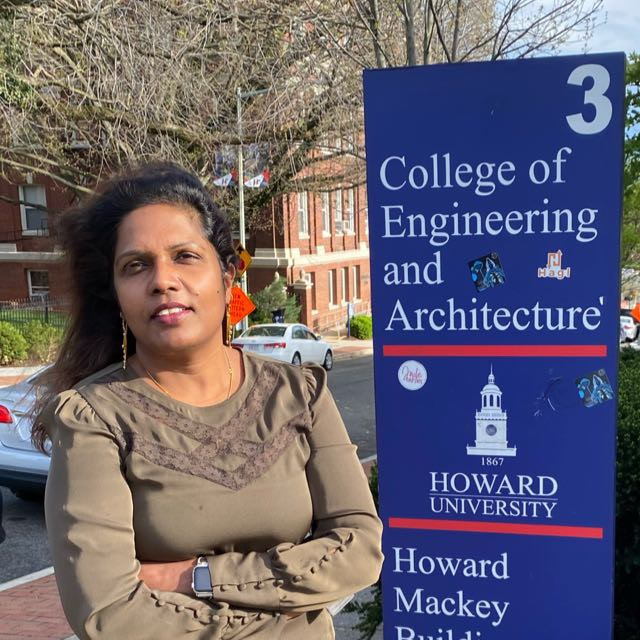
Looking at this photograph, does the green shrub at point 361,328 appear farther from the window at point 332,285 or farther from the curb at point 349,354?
the curb at point 349,354

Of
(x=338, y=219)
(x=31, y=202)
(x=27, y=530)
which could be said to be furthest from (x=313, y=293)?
(x=27, y=530)

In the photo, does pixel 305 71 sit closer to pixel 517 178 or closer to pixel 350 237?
pixel 517 178

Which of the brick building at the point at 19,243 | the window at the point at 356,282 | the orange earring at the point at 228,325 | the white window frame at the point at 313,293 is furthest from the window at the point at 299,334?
the orange earring at the point at 228,325

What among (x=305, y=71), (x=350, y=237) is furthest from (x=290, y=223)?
(x=305, y=71)

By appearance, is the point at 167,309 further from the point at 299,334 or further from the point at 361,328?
the point at 361,328

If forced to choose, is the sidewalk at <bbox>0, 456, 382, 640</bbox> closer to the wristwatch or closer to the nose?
the wristwatch

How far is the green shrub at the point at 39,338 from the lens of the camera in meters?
16.5

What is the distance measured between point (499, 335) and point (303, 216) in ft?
85.6

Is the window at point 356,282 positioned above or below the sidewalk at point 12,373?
above

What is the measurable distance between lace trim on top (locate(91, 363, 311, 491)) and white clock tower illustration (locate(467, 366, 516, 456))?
1078mm

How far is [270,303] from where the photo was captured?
24141mm

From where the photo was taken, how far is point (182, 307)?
1.54 m

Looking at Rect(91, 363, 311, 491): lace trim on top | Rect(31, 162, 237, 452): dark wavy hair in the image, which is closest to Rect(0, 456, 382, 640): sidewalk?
Rect(91, 363, 311, 491): lace trim on top

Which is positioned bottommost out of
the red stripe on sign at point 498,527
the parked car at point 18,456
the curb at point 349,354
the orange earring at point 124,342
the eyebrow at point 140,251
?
the curb at point 349,354
